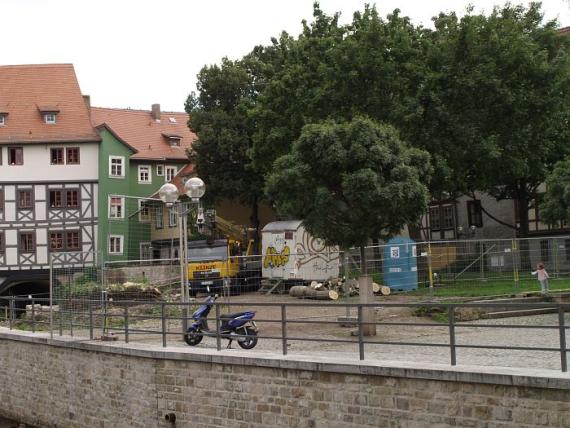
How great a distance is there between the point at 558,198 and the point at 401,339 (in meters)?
11.5

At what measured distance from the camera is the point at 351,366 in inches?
445

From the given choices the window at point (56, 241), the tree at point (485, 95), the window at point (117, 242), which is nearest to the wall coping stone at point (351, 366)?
the window at point (117, 242)

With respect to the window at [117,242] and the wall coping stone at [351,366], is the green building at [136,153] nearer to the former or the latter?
the window at [117,242]

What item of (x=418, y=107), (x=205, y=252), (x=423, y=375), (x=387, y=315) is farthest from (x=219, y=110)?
(x=423, y=375)

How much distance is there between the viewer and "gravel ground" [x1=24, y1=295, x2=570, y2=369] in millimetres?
11836

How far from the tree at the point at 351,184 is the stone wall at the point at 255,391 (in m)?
4.18

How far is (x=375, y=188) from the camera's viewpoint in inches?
640

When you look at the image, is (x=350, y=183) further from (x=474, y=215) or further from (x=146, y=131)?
(x=146, y=131)

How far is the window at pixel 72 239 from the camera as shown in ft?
150

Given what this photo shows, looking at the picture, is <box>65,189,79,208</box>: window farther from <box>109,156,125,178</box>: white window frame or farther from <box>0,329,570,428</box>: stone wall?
<box>0,329,570,428</box>: stone wall

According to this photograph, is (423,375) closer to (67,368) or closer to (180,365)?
(180,365)

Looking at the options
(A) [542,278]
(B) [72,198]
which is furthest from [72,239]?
(A) [542,278]

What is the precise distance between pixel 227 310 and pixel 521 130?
17.1 meters

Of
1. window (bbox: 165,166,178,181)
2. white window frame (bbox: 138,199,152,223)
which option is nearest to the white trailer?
white window frame (bbox: 138,199,152,223)
